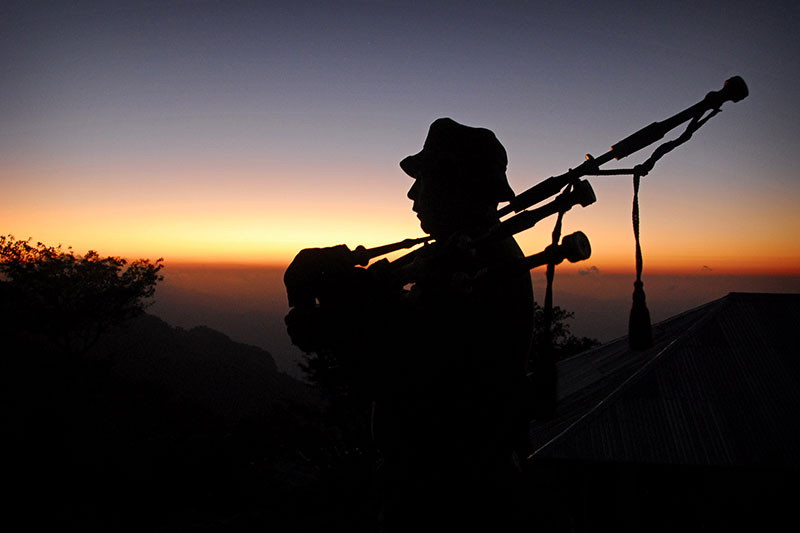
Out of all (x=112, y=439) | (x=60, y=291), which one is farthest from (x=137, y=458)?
(x=60, y=291)

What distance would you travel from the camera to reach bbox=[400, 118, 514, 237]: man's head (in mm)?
3152

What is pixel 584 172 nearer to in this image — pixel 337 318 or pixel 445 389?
pixel 445 389

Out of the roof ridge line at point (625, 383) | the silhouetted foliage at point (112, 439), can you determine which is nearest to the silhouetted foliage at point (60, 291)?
the silhouetted foliage at point (112, 439)

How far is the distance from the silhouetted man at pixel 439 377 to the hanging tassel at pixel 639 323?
2.26ft

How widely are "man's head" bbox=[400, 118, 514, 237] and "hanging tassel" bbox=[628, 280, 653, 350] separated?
1165 mm

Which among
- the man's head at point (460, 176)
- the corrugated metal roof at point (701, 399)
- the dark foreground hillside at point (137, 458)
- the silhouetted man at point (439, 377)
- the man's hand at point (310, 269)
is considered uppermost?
the man's head at point (460, 176)

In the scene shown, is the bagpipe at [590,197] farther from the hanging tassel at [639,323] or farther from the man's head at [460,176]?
the man's head at [460,176]

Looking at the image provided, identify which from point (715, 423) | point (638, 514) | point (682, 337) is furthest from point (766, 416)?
point (638, 514)

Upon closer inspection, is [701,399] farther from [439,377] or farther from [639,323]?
[439,377]

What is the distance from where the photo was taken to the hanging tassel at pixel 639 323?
8.74ft

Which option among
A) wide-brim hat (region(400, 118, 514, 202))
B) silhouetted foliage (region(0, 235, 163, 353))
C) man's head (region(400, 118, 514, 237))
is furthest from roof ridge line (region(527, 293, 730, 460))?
silhouetted foliage (region(0, 235, 163, 353))

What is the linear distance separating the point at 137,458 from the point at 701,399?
86.9 feet

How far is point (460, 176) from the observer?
3.19 m

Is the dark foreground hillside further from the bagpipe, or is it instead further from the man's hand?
the bagpipe
